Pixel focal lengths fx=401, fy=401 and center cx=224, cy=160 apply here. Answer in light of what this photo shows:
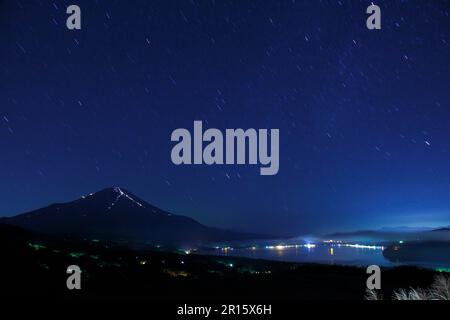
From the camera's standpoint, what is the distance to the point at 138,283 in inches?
1801

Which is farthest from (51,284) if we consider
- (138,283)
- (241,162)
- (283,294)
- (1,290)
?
(241,162)
